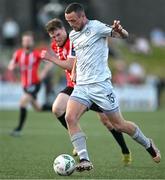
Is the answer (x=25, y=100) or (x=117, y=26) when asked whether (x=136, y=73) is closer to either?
(x=25, y=100)

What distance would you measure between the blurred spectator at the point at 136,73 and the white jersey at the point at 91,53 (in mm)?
20403

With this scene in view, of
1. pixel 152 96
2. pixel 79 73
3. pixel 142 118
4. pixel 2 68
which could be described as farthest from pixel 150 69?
pixel 79 73

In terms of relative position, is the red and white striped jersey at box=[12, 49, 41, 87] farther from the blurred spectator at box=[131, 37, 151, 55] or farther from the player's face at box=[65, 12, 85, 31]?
the blurred spectator at box=[131, 37, 151, 55]

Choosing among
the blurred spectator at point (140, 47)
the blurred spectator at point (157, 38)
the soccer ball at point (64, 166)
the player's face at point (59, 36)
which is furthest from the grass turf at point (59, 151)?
the blurred spectator at point (157, 38)

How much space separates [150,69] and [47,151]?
22509 millimetres

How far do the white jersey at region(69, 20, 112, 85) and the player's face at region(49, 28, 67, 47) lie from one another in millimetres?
997

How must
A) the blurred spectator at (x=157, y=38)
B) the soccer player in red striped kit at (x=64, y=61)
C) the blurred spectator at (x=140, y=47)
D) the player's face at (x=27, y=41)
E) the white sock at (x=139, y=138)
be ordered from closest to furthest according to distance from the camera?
the white sock at (x=139, y=138) → the soccer player in red striped kit at (x=64, y=61) → the player's face at (x=27, y=41) → the blurred spectator at (x=140, y=47) → the blurred spectator at (x=157, y=38)

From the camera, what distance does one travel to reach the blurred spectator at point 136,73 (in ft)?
105

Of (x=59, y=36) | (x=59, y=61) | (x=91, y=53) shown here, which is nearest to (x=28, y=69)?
(x=59, y=36)

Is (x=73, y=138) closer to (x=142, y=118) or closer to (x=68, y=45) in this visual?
(x=68, y=45)

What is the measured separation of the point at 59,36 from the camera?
41.4 ft

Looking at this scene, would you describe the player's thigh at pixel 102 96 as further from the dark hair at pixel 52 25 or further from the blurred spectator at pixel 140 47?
the blurred spectator at pixel 140 47

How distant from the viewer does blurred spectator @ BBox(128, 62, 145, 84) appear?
105 ft

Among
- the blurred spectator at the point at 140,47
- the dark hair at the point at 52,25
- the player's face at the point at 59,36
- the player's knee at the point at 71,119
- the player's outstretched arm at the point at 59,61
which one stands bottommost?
the blurred spectator at the point at 140,47
